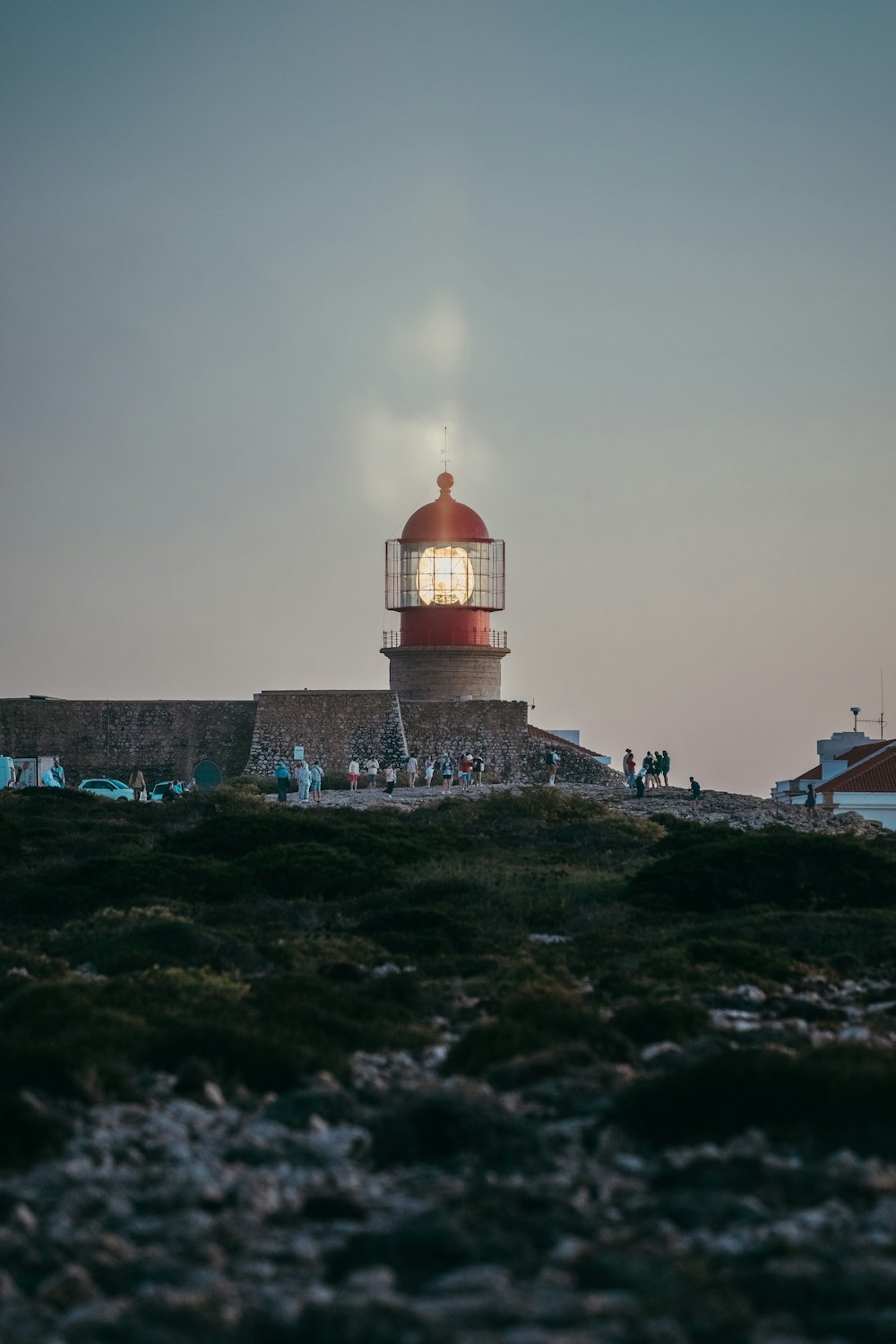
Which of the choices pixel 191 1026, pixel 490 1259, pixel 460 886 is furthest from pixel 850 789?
pixel 490 1259

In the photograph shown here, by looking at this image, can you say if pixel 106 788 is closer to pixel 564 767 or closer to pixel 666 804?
pixel 564 767

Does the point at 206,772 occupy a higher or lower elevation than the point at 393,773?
higher

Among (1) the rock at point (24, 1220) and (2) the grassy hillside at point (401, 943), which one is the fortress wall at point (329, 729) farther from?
(1) the rock at point (24, 1220)

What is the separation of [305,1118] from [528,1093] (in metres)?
1.37

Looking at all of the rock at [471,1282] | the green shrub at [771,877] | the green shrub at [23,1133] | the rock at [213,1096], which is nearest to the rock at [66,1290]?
the rock at [471,1282]

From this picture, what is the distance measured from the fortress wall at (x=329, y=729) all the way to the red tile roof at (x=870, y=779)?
620 inches

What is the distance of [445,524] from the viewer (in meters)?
54.7

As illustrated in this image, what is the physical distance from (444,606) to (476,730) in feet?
14.9

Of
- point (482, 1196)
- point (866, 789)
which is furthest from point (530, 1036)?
point (866, 789)

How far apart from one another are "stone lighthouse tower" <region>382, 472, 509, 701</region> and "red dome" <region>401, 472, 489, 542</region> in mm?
30

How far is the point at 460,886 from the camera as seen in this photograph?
22047 millimetres

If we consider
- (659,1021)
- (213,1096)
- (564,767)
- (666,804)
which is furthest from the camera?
(564,767)

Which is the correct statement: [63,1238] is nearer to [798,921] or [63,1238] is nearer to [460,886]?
[798,921]

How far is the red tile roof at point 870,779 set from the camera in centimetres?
5647
